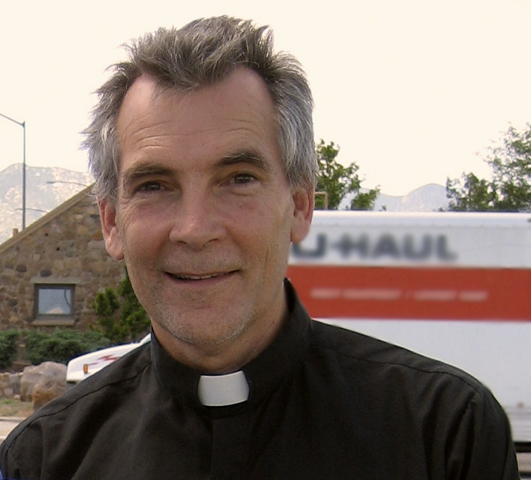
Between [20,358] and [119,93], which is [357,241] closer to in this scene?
[119,93]

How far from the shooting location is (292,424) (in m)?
1.96

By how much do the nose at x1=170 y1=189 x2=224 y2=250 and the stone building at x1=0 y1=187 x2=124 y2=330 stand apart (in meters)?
17.4

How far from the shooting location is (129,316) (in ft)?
57.3

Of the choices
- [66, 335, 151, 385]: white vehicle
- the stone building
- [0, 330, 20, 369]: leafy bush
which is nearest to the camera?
[66, 335, 151, 385]: white vehicle

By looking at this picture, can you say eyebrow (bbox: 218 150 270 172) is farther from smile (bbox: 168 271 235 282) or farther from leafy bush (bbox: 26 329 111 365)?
leafy bush (bbox: 26 329 111 365)

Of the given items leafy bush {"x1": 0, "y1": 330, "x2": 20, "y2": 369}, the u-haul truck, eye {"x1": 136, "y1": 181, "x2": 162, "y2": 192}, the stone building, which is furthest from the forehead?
the stone building

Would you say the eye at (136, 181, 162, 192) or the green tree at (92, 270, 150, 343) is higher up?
the eye at (136, 181, 162, 192)

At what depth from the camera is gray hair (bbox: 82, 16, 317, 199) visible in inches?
77.7

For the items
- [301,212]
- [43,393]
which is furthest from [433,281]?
[43,393]

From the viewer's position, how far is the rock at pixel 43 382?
13.2 m

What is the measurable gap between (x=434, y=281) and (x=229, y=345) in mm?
6894

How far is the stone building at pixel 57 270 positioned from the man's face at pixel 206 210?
17.3 m

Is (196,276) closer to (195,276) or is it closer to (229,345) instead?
(195,276)

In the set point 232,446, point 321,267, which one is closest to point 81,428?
point 232,446
